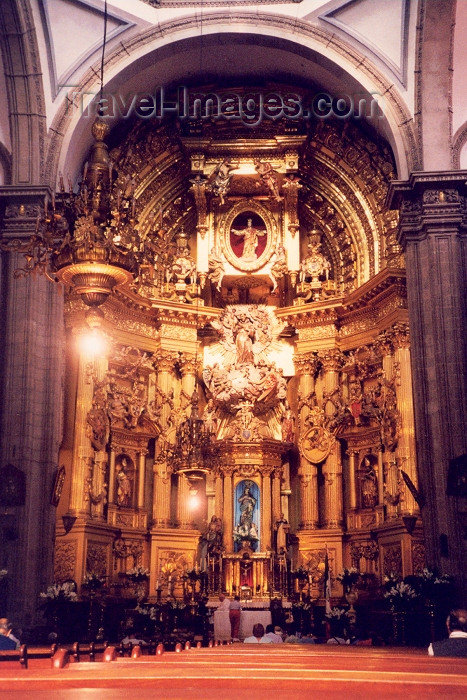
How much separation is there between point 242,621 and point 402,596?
519 cm

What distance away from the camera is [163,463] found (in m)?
18.9

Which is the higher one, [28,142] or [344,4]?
[344,4]

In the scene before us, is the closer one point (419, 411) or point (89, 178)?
point (89, 178)

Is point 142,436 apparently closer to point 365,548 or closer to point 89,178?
point 365,548

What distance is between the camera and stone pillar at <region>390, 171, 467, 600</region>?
13148 mm

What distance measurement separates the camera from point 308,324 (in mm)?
19984

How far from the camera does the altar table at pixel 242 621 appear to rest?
53.9 feet

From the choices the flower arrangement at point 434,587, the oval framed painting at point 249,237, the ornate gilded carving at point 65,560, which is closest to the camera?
the flower arrangement at point 434,587

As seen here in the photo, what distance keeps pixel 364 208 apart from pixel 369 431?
16.8 ft

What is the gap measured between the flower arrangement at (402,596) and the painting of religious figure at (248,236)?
32.3 ft

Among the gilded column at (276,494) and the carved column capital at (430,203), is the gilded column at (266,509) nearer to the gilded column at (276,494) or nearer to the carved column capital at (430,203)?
the gilded column at (276,494)

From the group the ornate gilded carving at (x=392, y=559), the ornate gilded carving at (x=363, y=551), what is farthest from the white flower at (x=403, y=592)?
the ornate gilded carving at (x=363, y=551)

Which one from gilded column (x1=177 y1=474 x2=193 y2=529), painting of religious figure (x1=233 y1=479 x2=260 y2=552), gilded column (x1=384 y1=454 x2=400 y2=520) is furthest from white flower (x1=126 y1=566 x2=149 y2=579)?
gilded column (x1=384 y1=454 x2=400 y2=520)

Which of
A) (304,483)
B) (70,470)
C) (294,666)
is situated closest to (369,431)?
(304,483)
